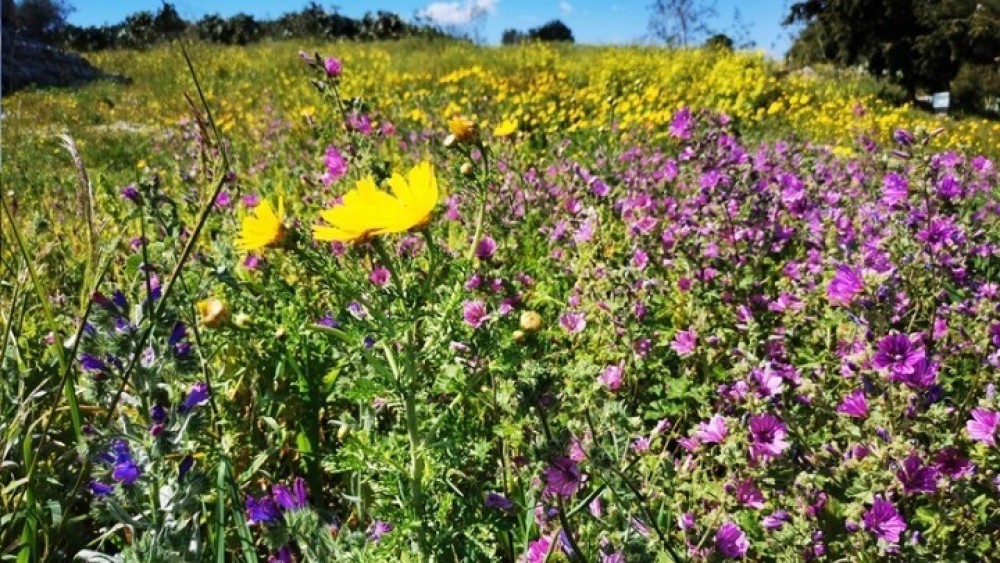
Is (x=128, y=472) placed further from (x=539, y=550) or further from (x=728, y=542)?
(x=728, y=542)

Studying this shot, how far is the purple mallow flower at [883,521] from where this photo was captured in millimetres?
1191

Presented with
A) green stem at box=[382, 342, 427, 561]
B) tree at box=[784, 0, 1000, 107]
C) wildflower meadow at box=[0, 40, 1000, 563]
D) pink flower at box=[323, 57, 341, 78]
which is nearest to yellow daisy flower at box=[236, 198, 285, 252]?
wildflower meadow at box=[0, 40, 1000, 563]

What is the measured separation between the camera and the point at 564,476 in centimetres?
105

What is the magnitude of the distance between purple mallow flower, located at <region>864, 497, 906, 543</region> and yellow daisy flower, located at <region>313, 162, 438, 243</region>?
0.82 metres

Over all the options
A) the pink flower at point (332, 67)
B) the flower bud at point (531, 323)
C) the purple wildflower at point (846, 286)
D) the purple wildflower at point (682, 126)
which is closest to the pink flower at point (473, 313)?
the flower bud at point (531, 323)

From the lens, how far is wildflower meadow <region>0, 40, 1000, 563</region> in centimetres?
118

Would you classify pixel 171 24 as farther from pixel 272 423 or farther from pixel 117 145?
pixel 117 145

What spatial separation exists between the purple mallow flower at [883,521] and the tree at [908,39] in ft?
95.4

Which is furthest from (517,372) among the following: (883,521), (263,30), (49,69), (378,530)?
(263,30)

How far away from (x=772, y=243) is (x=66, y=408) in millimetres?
2114

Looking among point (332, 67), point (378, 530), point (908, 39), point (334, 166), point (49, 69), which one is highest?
point (908, 39)

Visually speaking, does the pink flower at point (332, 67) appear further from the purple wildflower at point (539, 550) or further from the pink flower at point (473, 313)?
the purple wildflower at point (539, 550)

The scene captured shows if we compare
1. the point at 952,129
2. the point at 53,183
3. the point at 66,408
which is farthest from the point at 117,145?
the point at 952,129

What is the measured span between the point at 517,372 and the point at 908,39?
31494 mm
